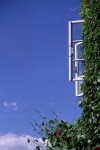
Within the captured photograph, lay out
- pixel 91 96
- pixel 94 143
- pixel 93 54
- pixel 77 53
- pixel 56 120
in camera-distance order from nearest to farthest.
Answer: pixel 94 143
pixel 91 96
pixel 93 54
pixel 56 120
pixel 77 53

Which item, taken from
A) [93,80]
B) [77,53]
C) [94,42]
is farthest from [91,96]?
[77,53]

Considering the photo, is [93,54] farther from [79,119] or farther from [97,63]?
[79,119]

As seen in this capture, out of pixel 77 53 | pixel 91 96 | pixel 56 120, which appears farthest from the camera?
pixel 77 53

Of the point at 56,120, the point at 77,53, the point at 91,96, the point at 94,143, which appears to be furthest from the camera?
the point at 77,53

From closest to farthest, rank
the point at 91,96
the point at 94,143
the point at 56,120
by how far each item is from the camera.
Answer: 1. the point at 94,143
2. the point at 91,96
3. the point at 56,120

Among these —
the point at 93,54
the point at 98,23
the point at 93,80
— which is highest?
the point at 98,23

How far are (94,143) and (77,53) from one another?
4547 millimetres

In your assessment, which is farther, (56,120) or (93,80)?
(56,120)

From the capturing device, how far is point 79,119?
913cm

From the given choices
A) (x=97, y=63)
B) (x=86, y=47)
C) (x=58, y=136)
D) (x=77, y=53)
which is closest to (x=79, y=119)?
(x=58, y=136)

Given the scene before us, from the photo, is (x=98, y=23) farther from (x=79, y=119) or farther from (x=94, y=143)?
(x=94, y=143)

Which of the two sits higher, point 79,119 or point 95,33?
point 95,33

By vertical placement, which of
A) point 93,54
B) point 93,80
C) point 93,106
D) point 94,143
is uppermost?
point 93,54

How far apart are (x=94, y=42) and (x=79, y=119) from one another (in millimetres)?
1817
